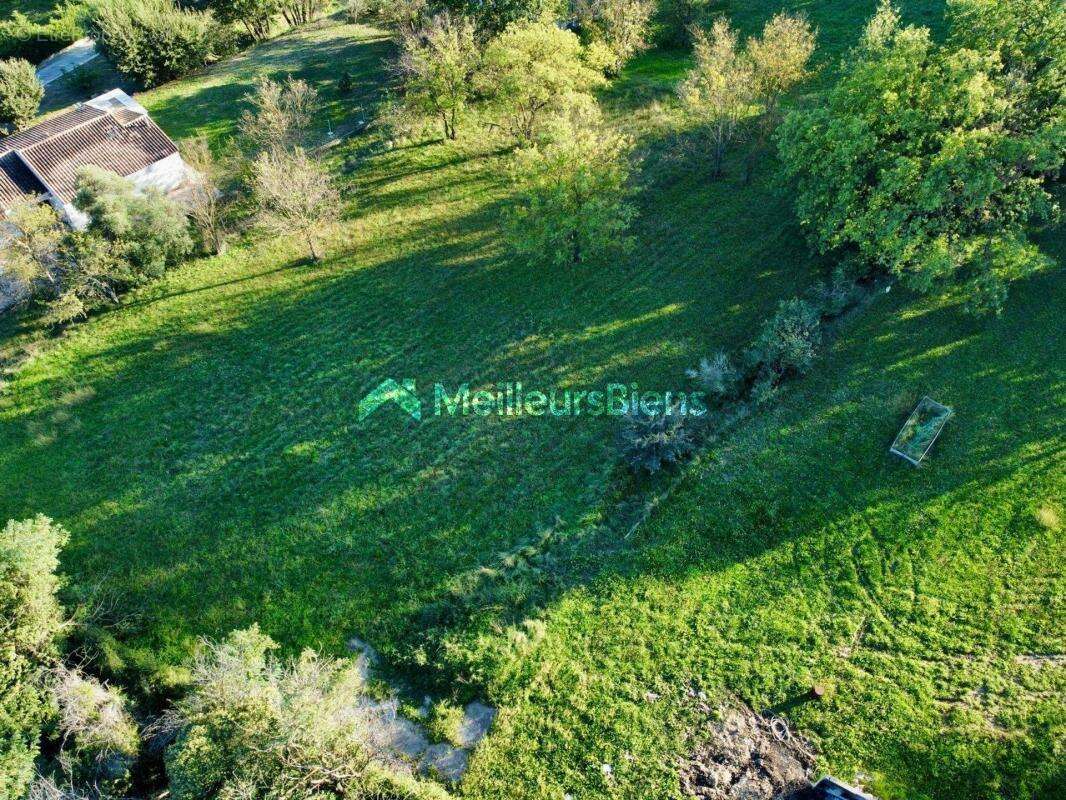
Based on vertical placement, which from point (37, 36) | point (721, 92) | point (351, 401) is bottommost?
point (351, 401)

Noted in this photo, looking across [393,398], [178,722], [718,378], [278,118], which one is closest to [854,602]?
[718,378]

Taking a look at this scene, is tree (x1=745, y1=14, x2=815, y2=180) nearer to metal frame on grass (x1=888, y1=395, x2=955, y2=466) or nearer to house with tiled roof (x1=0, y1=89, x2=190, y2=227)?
metal frame on grass (x1=888, y1=395, x2=955, y2=466)

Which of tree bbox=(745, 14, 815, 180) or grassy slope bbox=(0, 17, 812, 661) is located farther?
tree bbox=(745, 14, 815, 180)

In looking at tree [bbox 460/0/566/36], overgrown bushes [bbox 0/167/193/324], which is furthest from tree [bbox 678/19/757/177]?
overgrown bushes [bbox 0/167/193/324]

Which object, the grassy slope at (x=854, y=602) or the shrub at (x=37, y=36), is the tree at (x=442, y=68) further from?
the shrub at (x=37, y=36)

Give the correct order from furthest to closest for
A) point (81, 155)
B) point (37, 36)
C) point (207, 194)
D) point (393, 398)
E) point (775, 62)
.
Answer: point (37, 36)
point (81, 155)
point (775, 62)
point (207, 194)
point (393, 398)

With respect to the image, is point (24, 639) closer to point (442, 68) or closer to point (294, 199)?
point (294, 199)

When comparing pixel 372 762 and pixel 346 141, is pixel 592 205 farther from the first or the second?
pixel 372 762
